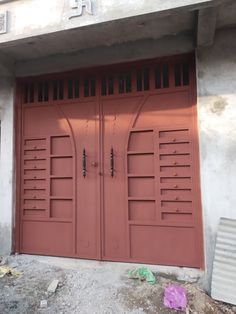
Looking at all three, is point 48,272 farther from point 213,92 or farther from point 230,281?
point 213,92

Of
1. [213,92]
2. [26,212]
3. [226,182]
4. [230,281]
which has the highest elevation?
[213,92]

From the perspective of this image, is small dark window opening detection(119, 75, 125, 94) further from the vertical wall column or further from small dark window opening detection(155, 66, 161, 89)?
the vertical wall column

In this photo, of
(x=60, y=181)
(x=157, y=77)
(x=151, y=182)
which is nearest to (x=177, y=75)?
(x=157, y=77)

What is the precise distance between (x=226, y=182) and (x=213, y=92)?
0.95m

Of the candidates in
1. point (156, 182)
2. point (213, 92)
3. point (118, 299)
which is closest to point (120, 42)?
point (213, 92)

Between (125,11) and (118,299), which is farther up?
(125,11)

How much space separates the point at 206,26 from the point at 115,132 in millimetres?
1507

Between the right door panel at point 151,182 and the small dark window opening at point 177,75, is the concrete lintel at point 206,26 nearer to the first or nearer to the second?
the small dark window opening at point 177,75

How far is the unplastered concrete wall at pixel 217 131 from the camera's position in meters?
3.12

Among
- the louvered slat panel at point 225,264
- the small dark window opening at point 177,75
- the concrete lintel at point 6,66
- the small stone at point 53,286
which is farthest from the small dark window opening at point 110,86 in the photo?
the small stone at point 53,286

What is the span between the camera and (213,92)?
322 centimetres

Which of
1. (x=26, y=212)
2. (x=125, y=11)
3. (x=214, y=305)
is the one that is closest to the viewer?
(x=125, y=11)

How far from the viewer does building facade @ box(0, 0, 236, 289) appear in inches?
123

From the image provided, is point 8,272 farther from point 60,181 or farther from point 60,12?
point 60,12
